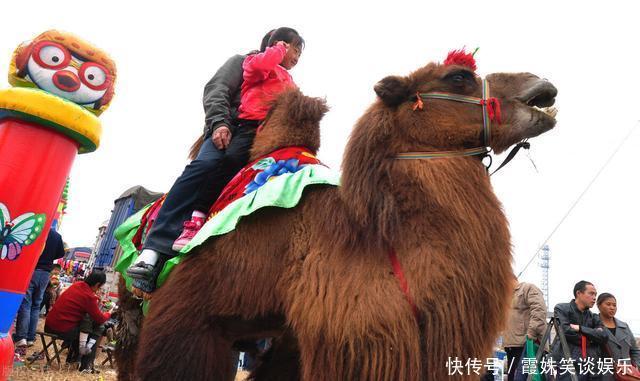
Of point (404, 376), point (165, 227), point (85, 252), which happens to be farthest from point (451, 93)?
point (85, 252)

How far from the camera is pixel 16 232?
4504mm

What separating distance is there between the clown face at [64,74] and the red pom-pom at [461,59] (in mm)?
3983

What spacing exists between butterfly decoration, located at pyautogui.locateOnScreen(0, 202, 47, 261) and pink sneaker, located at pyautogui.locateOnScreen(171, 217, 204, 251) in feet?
7.56

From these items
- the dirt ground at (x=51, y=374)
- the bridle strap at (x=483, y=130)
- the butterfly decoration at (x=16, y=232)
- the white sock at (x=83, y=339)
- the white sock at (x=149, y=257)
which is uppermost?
the bridle strap at (x=483, y=130)

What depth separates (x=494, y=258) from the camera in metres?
2.47

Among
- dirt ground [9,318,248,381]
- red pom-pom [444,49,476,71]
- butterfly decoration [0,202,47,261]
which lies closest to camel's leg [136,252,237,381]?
red pom-pom [444,49,476,71]

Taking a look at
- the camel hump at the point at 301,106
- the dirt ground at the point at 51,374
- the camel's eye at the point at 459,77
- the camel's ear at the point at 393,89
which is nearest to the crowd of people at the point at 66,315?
the dirt ground at the point at 51,374

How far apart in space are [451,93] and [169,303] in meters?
2.15

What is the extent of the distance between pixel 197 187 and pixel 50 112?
237cm

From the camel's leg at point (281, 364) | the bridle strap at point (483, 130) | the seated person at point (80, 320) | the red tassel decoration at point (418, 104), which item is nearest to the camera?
the bridle strap at point (483, 130)

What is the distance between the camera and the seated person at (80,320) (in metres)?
8.53

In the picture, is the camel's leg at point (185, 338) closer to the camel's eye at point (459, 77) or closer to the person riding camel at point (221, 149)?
the person riding camel at point (221, 149)

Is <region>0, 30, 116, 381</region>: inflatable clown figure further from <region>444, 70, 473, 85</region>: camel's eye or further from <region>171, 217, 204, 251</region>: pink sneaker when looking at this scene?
<region>444, 70, 473, 85</region>: camel's eye

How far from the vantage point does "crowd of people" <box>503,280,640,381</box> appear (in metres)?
6.02
